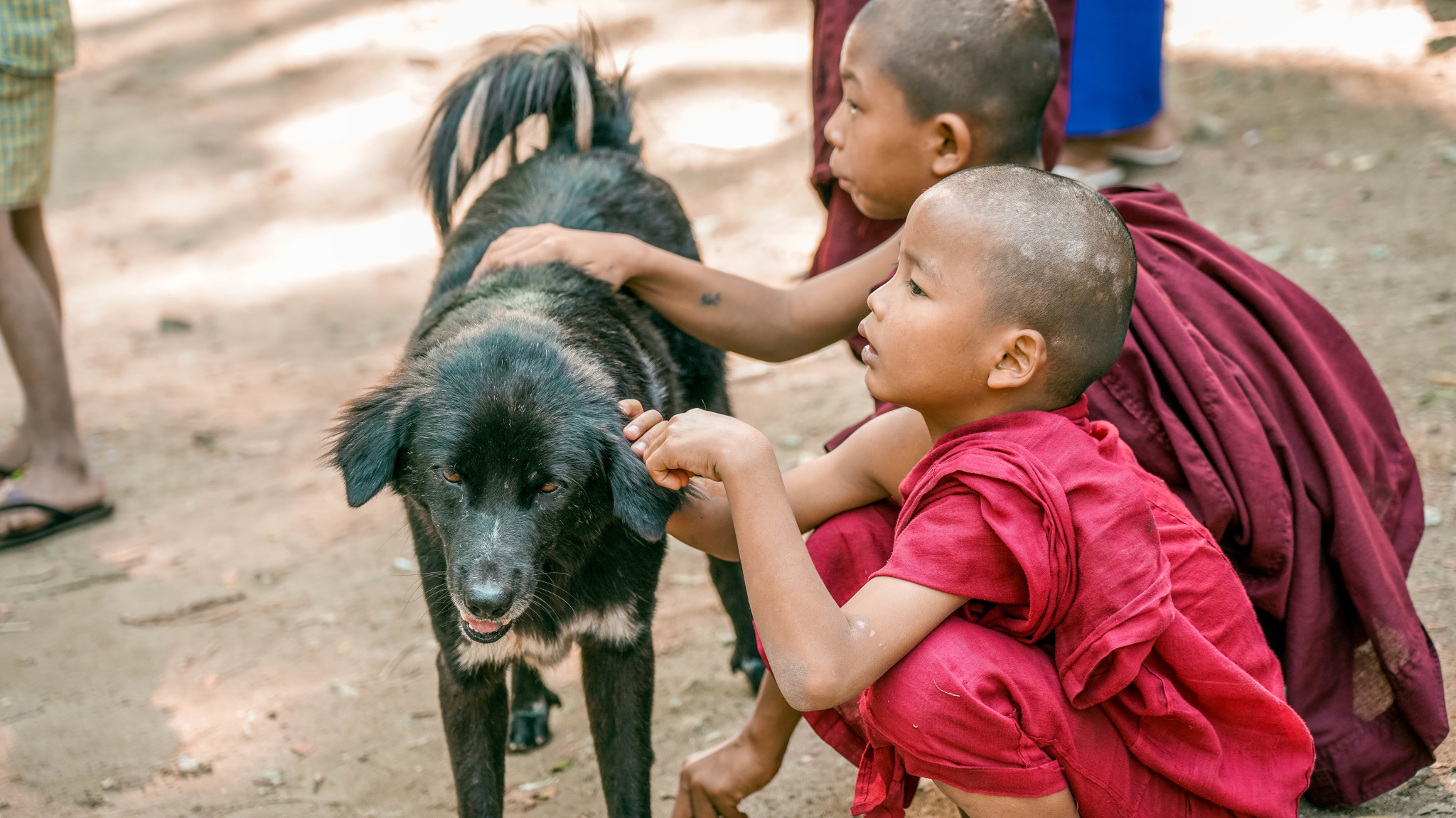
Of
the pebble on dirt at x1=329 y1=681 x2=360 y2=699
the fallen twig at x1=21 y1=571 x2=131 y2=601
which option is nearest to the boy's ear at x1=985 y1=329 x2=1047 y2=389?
the pebble on dirt at x1=329 y1=681 x2=360 y2=699

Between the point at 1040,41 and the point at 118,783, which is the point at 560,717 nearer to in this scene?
the point at 118,783

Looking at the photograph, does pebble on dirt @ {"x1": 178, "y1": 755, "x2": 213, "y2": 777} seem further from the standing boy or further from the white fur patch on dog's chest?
the standing boy

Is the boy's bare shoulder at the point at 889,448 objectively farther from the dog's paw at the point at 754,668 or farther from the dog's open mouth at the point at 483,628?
the dog's paw at the point at 754,668

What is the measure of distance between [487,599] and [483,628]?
0.15 meters

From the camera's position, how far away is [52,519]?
4.29 metres

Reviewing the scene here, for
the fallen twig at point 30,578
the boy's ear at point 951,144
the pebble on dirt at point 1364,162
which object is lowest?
the fallen twig at point 30,578

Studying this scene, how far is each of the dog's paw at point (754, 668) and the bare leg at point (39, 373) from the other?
2601mm

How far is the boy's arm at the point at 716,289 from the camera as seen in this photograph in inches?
111

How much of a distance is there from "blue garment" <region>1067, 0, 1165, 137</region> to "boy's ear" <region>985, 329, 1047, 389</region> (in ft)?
14.1

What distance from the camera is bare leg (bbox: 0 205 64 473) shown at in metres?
4.38

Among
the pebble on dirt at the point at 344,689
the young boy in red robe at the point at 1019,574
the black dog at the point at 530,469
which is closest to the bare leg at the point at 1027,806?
the young boy in red robe at the point at 1019,574

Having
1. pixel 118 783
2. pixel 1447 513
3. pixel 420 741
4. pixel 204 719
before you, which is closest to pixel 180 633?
pixel 204 719

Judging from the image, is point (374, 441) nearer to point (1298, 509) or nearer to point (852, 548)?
point (852, 548)

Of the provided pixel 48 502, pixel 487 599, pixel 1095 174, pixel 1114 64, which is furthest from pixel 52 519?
pixel 1114 64
